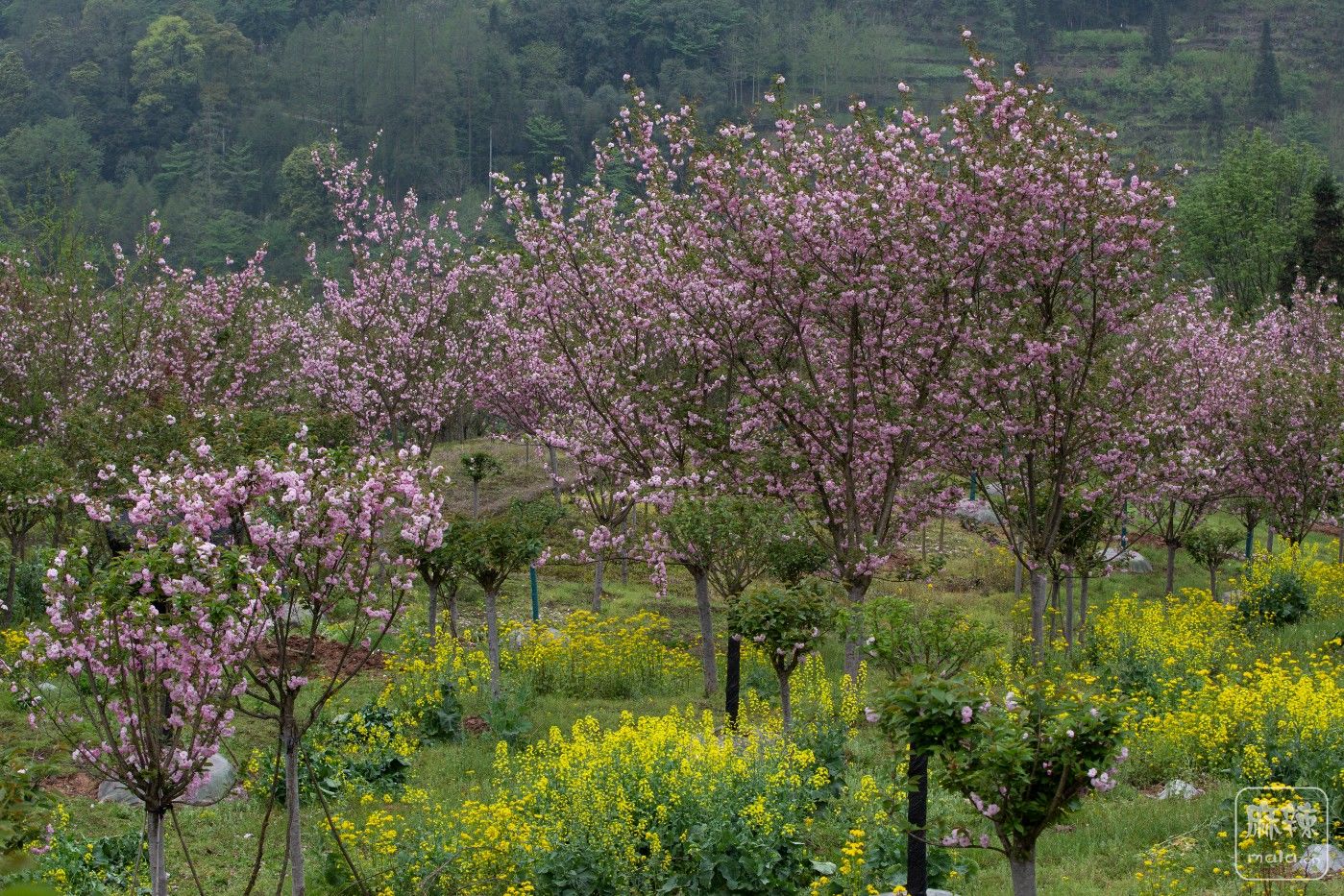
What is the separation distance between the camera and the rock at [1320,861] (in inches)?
348

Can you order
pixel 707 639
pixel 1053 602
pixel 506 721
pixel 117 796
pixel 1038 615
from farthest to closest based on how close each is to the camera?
1. pixel 1053 602
2. pixel 707 639
3. pixel 1038 615
4. pixel 506 721
5. pixel 117 796

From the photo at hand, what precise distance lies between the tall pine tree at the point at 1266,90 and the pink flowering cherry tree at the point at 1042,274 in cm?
10755

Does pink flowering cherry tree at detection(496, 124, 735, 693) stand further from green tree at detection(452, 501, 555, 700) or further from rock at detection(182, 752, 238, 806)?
rock at detection(182, 752, 238, 806)

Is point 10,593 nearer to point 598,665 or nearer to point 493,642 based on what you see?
point 493,642

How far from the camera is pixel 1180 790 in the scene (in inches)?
444

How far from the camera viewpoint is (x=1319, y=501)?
930 inches

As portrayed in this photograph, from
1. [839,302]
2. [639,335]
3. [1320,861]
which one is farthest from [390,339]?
[1320,861]

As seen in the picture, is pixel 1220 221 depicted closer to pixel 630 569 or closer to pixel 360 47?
pixel 630 569

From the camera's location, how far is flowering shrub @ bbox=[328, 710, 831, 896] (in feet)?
31.0

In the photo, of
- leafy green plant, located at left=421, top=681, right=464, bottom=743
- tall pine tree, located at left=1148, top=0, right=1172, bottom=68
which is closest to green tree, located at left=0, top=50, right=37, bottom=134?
tall pine tree, located at left=1148, top=0, right=1172, bottom=68

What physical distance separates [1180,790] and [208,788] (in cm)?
907

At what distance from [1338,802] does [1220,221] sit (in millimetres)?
55042

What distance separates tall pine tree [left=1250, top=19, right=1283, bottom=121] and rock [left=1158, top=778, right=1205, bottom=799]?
111965 mm

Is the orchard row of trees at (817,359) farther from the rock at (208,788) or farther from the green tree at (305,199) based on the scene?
the green tree at (305,199)
